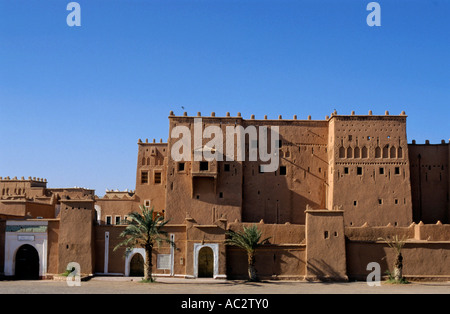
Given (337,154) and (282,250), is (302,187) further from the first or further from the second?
(282,250)

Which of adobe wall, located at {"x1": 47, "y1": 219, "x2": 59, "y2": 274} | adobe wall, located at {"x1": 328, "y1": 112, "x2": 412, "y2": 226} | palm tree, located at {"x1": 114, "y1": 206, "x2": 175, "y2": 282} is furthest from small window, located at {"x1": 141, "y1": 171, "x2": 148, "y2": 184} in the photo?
adobe wall, located at {"x1": 328, "y1": 112, "x2": 412, "y2": 226}

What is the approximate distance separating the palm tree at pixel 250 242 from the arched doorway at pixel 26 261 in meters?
10.9

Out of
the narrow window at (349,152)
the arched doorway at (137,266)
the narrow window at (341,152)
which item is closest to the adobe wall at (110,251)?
the arched doorway at (137,266)

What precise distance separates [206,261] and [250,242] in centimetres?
278

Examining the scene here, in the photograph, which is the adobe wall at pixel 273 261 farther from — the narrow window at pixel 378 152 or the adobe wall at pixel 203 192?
the narrow window at pixel 378 152

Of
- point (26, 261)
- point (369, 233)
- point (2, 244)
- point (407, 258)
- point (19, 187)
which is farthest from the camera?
point (19, 187)

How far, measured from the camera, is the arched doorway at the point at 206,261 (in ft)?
120

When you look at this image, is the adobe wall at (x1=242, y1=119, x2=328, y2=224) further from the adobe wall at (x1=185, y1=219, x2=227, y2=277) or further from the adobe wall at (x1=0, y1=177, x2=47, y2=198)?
the adobe wall at (x1=0, y1=177, x2=47, y2=198)

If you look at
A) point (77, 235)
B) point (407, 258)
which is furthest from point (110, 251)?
point (407, 258)

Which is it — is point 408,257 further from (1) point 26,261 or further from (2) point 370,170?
(1) point 26,261

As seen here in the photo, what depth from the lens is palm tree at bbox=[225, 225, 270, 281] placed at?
3591cm

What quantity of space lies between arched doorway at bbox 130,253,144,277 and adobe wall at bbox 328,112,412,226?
13760mm

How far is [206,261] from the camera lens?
120ft

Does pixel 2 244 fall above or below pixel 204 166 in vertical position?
below
